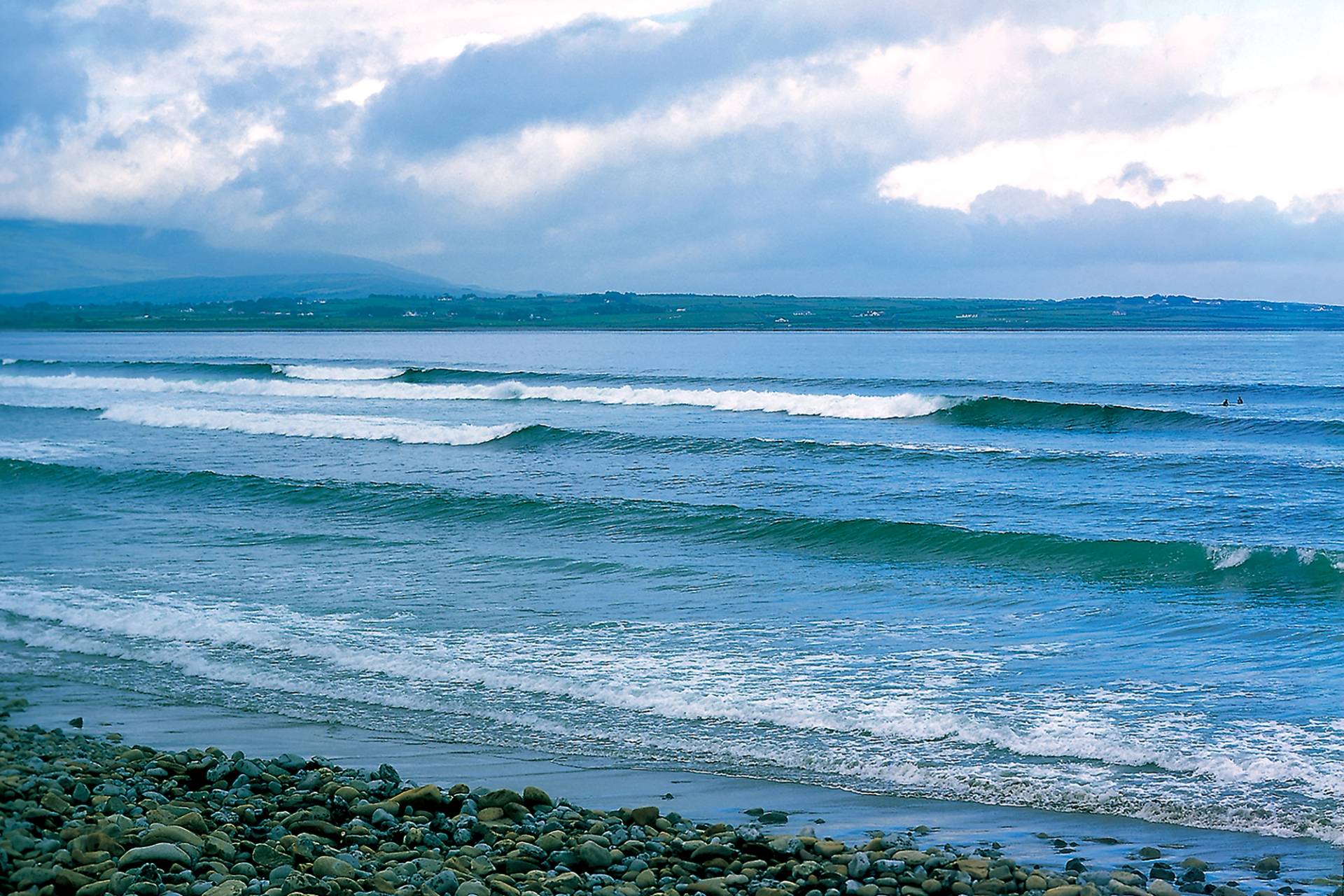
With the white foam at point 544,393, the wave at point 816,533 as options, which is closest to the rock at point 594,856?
the wave at point 816,533

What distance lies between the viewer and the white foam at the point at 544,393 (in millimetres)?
38312

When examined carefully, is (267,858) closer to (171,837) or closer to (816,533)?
(171,837)

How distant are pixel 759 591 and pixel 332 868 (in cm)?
867

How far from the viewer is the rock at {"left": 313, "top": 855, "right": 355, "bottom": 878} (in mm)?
5566

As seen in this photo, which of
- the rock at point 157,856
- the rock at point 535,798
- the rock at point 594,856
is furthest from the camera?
Result: the rock at point 535,798

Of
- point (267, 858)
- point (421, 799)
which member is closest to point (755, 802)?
point (421, 799)

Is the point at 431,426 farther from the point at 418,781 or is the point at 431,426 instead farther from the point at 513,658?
the point at 418,781

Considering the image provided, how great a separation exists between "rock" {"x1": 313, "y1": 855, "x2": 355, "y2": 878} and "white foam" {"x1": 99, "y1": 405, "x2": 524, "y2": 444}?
2540 centimetres

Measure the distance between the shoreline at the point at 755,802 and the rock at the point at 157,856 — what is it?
1.28 feet

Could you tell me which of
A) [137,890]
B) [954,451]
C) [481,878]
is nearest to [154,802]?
[137,890]

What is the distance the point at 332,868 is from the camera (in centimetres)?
559

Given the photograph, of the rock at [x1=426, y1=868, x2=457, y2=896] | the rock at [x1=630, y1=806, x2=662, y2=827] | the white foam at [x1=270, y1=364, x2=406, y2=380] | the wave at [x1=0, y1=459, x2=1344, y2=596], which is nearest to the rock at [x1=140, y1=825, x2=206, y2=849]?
the rock at [x1=426, y1=868, x2=457, y2=896]

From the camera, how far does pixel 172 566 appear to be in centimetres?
1562

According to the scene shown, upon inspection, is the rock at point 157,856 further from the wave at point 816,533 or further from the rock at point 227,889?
the wave at point 816,533
